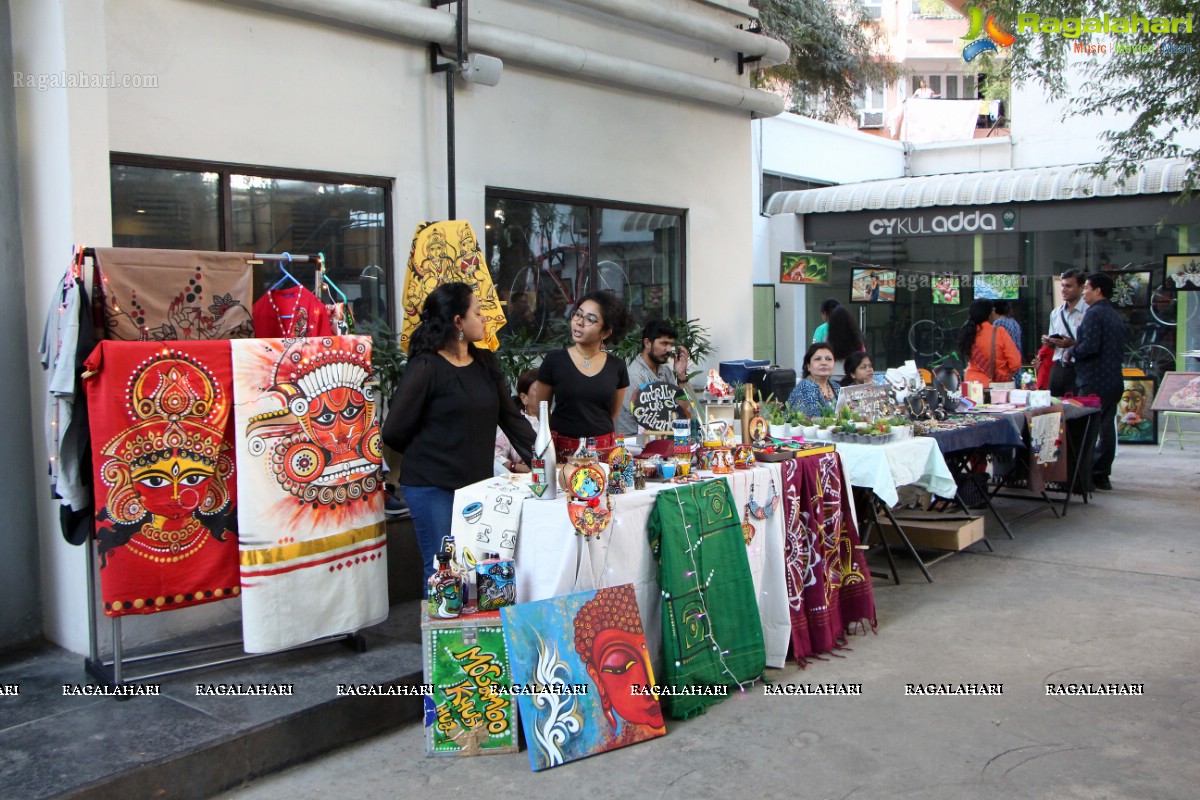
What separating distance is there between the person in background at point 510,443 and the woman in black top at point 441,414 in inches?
18.4

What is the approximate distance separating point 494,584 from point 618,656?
23.4 inches

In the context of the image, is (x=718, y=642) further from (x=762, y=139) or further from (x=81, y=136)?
(x=762, y=139)

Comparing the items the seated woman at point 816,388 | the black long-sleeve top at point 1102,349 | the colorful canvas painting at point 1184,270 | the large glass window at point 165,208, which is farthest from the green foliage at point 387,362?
the colorful canvas painting at point 1184,270

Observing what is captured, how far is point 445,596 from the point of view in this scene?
4.25 meters

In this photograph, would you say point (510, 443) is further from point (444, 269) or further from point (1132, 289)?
point (1132, 289)

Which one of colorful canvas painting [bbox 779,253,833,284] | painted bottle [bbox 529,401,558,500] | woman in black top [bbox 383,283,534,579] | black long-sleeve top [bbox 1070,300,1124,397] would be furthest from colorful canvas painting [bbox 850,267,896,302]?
painted bottle [bbox 529,401,558,500]

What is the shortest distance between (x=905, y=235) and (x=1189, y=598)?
10.1 meters

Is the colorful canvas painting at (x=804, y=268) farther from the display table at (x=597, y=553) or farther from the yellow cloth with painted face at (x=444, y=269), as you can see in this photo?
the display table at (x=597, y=553)

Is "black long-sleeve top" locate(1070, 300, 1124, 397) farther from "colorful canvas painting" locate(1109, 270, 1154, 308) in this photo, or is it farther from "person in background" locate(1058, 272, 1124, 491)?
"colorful canvas painting" locate(1109, 270, 1154, 308)

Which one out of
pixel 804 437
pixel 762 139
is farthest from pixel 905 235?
pixel 804 437

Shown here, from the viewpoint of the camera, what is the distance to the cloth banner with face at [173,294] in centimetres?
441

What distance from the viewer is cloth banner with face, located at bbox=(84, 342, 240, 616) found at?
426cm

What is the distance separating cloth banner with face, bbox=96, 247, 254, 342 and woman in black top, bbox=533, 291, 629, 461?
160cm

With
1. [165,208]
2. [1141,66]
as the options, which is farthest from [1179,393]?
[165,208]
